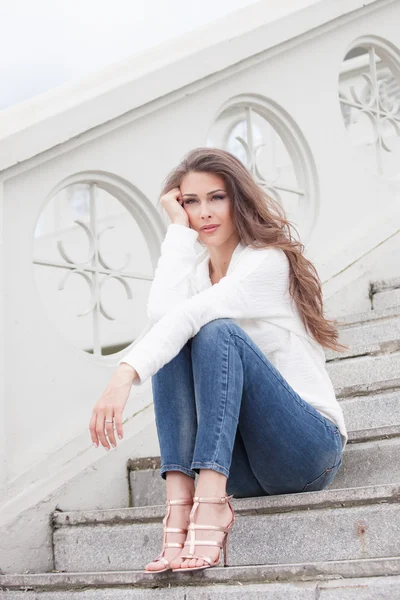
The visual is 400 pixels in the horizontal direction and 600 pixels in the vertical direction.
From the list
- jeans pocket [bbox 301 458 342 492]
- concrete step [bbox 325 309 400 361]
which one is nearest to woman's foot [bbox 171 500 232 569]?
jeans pocket [bbox 301 458 342 492]

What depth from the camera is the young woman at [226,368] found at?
176 centimetres

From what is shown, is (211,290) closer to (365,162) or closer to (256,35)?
(256,35)

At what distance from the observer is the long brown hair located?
2.10 meters

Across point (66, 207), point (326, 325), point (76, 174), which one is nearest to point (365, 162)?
point (76, 174)

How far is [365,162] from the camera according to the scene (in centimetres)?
372

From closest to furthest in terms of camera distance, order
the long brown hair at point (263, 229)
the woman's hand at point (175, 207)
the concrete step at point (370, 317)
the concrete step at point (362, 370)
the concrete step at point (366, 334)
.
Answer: the long brown hair at point (263, 229) < the woman's hand at point (175, 207) < the concrete step at point (362, 370) < the concrete step at point (366, 334) < the concrete step at point (370, 317)

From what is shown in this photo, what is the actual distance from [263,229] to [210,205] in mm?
163

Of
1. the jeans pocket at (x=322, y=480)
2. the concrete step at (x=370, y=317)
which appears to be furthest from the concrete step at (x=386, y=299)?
the jeans pocket at (x=322, y=480)

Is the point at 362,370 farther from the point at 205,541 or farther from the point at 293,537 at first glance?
the point at 205,541

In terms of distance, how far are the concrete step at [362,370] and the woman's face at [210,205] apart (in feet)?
1.96

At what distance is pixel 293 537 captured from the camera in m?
1.84

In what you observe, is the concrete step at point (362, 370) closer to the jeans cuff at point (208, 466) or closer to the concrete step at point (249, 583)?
the jeans cuff at point (208, 466)

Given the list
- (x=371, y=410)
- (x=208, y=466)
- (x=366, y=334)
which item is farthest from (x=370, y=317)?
(x=208, y=466)

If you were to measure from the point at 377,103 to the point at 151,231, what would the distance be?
1.45m
